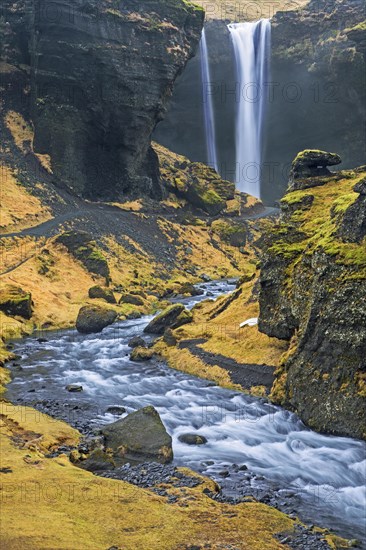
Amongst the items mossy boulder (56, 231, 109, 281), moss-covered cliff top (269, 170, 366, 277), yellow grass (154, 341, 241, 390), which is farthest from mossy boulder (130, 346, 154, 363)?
mossy boulder (56, 231, 109, 281)

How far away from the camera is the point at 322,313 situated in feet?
80.0

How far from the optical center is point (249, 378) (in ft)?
94.9

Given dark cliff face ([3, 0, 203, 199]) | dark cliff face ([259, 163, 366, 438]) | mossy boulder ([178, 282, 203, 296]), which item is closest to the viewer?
dark cliff face ([259, 163, 366, 438])

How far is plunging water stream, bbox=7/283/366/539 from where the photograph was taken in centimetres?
1822

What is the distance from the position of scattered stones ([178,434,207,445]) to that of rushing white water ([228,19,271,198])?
11087 centimetres

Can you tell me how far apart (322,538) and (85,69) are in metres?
84.6

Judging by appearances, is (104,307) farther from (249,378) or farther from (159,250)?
(159,250)

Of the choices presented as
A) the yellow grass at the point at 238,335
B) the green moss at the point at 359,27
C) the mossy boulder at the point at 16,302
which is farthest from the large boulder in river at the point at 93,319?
the green moss at the point at 359,27

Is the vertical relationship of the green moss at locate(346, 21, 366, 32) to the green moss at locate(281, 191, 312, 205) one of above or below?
above

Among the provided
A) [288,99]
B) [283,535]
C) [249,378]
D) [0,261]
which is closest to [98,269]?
[0,261]

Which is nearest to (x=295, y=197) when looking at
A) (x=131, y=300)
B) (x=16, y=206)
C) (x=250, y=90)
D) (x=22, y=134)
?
(x=131, y=300)

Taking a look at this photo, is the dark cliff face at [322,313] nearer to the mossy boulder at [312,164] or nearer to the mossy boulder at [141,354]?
the mossy boulder at [312,164]

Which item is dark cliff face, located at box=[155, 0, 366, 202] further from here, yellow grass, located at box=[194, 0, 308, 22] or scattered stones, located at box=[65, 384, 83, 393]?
scattered stones, located at box=[65, 384, 83, 393]

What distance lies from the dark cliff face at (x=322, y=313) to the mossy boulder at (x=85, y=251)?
31.6m
